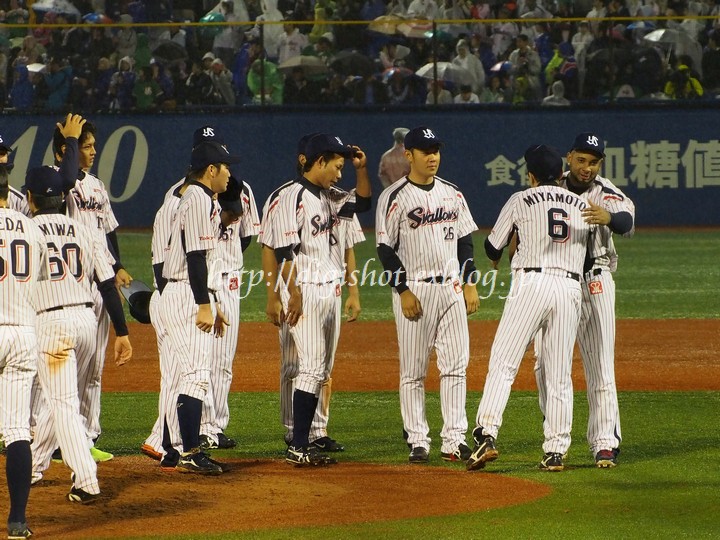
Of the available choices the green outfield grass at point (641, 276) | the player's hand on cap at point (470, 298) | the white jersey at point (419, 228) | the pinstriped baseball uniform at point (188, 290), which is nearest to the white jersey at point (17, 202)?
the pinstriped baseball uniform at point (188, 290)

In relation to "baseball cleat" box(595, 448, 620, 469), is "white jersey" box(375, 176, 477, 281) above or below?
above

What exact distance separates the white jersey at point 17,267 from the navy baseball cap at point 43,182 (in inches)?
22.6

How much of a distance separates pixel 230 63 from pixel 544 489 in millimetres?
15439

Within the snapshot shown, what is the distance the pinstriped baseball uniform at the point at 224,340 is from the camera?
293 inches

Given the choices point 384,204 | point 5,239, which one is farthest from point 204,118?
point 5,239

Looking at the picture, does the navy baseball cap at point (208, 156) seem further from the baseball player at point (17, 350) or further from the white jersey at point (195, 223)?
the baseball player at point (17, 350)

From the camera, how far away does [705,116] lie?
20.2 metres

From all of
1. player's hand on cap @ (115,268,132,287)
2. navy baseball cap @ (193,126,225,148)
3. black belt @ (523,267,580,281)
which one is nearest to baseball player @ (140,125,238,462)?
navy baseball cap @ (193,126,225,148)

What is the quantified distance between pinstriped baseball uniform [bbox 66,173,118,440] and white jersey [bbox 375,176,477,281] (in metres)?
1.65

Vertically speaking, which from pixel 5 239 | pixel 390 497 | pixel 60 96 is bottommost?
pixel 390 497

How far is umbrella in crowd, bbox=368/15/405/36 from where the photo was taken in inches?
818

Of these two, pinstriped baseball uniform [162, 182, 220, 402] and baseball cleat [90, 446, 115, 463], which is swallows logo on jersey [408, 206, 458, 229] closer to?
pinstriped baseball uniform [162, 182, 220, 402]

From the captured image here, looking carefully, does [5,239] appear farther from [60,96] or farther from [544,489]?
[60,96]

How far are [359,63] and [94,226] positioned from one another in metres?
13.7
